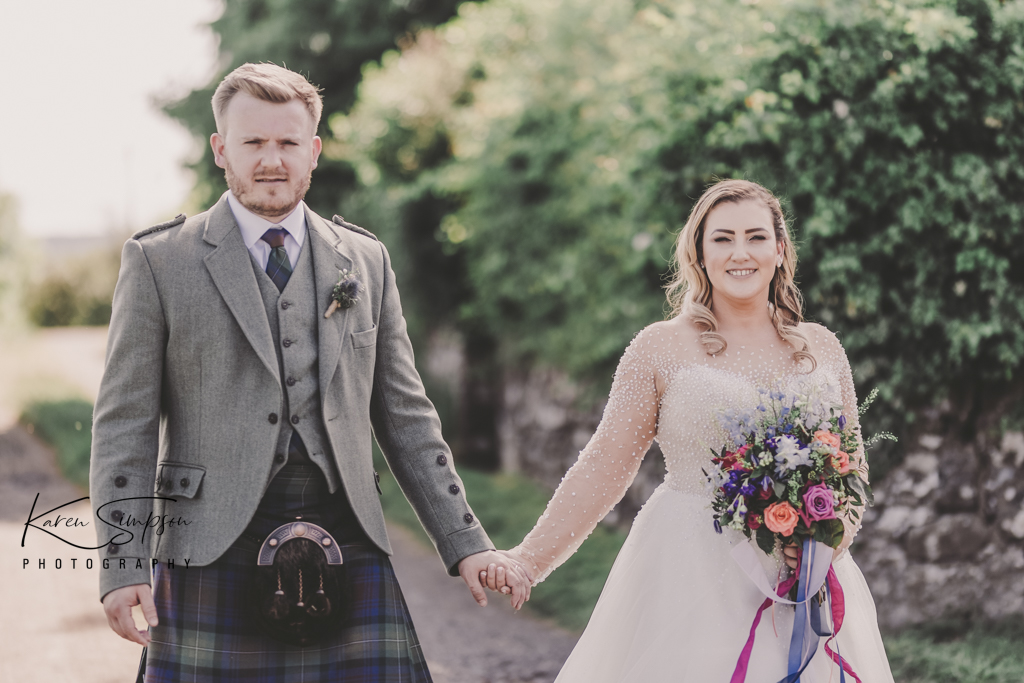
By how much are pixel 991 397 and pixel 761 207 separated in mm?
3051

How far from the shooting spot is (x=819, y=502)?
274cm

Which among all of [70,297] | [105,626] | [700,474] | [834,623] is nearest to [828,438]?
[700,474]

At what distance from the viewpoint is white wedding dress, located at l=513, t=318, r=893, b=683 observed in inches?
115

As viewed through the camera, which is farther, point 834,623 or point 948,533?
point 948,533

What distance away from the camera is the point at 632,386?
10.7 feet

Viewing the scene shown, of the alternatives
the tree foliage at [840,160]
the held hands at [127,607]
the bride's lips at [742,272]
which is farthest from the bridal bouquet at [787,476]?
the tree foliage at [840,160]

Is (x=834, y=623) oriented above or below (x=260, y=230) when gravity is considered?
below

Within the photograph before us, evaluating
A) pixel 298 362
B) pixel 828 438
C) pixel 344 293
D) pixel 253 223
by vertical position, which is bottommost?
pixel 828 438

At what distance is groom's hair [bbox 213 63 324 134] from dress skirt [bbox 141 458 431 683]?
41.3 inches

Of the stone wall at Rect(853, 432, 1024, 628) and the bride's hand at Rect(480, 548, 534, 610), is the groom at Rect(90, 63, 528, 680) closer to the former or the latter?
the bride's hand at Rect(480, 548, 534, 610)

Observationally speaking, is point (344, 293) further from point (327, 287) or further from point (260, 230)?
point (260, 230)

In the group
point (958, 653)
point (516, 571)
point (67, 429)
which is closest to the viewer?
point (516, 571)

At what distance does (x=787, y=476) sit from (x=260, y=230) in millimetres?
1737

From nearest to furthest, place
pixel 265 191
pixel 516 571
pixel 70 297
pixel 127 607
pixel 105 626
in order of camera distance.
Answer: pixel 127 607 → pixel 265 191 → pixel 516 571 → pixel 105 626 → pixel 70 297
